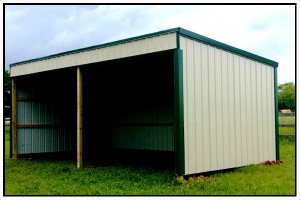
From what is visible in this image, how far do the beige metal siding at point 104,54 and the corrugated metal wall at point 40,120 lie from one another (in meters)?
0.91

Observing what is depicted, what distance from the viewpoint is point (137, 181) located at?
26.1 feet

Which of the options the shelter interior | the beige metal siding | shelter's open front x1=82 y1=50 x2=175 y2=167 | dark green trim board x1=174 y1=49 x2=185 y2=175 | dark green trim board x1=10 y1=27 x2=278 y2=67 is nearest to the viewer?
dark green trim board x1=174 y1=49 x2=185 y2=175

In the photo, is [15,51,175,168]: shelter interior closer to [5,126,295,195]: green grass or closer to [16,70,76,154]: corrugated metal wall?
[16,70,76,154]: corrugated metal wall

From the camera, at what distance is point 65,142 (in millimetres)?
13547

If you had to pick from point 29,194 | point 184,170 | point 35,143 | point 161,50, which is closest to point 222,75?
point 161,50

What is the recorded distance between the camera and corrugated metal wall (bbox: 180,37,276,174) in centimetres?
800

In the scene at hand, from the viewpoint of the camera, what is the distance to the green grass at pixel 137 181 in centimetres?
699

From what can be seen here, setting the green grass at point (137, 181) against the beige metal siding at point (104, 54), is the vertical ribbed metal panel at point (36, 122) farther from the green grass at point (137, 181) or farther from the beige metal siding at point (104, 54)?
the green grass at point (137, 181)

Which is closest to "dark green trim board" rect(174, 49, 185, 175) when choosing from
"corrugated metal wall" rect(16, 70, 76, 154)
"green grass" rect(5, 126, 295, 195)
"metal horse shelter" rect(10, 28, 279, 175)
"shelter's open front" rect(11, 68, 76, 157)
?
"metal horse shelter" rect(10, 28, 279, 175)

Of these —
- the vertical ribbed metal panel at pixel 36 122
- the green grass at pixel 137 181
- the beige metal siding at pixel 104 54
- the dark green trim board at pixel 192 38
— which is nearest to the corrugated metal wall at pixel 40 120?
the vertical ribbed metal panel at pixel 36 122

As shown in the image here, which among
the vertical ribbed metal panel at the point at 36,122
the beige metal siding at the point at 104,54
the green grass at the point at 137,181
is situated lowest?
the green grass at the point at 137,181

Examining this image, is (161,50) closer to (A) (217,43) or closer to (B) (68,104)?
(A) (217,43)

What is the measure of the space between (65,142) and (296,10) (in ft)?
28.2

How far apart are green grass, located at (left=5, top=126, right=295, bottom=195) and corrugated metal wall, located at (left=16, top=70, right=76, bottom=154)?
2250 millimetres
